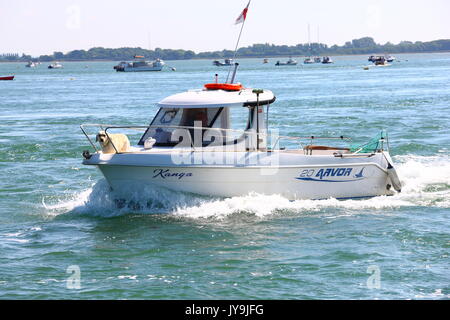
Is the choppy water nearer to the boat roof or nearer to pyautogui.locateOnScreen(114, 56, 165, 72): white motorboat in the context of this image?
the boat roof

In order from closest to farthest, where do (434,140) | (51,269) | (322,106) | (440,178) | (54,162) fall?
(51,269)
(440,178)
(54,162)
(434,140)
(322,106)

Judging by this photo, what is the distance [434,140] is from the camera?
85.7 ft

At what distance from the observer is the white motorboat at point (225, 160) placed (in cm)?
1468

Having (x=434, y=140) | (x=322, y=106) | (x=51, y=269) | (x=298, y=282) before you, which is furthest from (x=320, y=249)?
(x=322, y=106)

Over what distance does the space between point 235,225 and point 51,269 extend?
13.4ft

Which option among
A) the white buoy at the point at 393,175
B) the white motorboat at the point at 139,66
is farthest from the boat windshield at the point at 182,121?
the white motorboat at the point at 139,66

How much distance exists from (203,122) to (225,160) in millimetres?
1139

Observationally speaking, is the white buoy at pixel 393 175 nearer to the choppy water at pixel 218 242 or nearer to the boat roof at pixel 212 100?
the choppy water at pixel 218 242

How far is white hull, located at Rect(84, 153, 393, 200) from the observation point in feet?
47.9

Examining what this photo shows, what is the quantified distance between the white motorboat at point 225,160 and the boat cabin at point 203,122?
0.02m

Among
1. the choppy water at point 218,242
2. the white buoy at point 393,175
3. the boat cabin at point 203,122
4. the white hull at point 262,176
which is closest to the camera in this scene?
the choppy water at point 218,242

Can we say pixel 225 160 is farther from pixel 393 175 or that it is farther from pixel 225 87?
pixel 393 175

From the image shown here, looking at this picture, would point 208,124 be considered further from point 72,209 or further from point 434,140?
point 434,140

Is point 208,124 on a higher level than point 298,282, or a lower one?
higher
